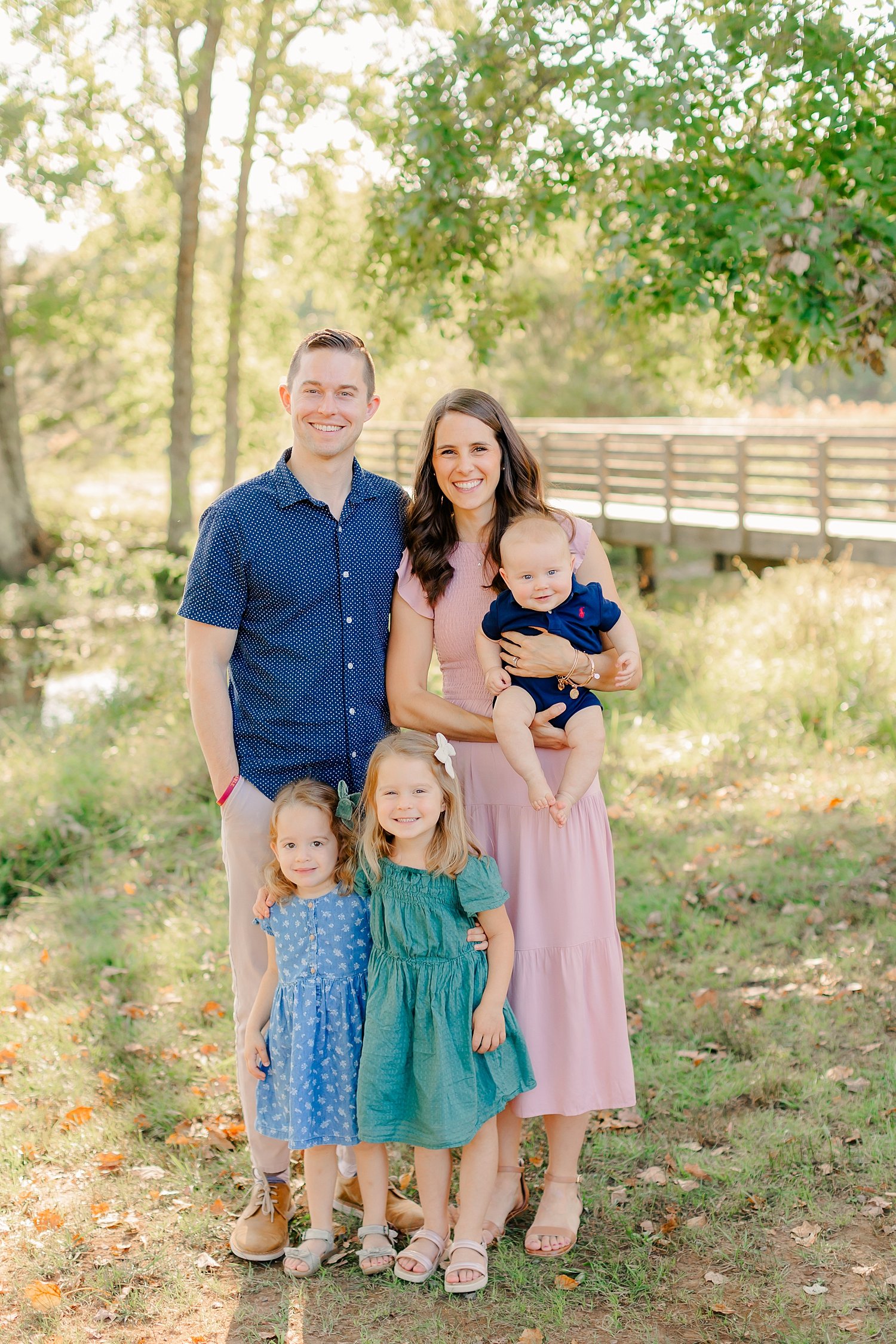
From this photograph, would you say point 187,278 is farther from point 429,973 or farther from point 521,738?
point 429,973

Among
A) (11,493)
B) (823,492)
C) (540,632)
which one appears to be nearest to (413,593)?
(540,632)

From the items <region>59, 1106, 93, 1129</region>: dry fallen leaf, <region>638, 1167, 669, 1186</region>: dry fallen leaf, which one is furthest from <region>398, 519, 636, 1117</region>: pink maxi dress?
<region>59, 1106, 93, 1129</region>: dry fallen leaf

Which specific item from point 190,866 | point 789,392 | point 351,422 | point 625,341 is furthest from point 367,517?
point 789,392

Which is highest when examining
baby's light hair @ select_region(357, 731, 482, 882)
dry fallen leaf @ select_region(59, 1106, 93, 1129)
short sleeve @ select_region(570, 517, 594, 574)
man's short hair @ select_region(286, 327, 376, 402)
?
man's short hair @ select_region(286, 327, 376, 402)

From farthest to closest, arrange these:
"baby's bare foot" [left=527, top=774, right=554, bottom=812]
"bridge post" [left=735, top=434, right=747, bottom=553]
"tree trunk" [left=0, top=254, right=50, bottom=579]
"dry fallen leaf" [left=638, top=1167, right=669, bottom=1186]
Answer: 1. "tree trunk" [left=0, top=254, right=50, bottom=579]
2. "bridge post" [left=735, top=434, right=747, bottom=553]
3. "dry fallen leaf" [left=638, top=1167, right=669, bottom=1186]
4. "baby's bare foot" [left=527, top=774, right=554, bottom=812]

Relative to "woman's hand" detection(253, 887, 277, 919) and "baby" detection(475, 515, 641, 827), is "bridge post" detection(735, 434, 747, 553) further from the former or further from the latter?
"woman's hand" detection(253, 887, 277, 919)

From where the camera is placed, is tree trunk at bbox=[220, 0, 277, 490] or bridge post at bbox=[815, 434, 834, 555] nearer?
bridge post at bbox=[815, 434, 834, 555]

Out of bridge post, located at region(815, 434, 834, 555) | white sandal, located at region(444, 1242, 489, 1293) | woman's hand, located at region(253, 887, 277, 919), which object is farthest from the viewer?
bridge post, located at region(815, 434, 834, 555)

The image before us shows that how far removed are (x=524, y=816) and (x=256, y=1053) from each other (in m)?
1.03

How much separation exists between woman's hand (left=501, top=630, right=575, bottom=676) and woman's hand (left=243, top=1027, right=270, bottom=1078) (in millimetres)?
1294

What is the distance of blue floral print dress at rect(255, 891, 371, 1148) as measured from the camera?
3.21 m

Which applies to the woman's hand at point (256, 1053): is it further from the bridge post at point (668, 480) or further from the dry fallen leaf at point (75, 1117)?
the bridge post at point (668, 480)

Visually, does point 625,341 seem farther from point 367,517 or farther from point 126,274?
point 126,274

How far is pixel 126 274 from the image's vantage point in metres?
20.8
